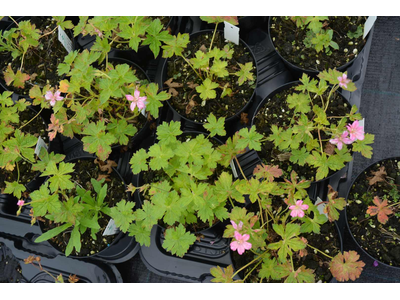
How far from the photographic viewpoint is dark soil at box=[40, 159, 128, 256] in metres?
1.90

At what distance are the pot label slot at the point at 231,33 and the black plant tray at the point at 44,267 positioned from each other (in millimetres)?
1559

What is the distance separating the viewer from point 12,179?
2033 mm

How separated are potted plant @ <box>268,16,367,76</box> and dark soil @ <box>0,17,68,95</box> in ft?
4.60

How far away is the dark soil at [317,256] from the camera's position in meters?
1.74

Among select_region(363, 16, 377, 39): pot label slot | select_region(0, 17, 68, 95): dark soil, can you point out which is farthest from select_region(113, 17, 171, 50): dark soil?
select_region(363, 16, 377, 39): pot label slot

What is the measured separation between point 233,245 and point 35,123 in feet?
4.96

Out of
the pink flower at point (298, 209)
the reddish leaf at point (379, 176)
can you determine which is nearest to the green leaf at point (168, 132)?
the pink flower at point (298, 209)

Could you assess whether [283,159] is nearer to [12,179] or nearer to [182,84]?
[182,84]

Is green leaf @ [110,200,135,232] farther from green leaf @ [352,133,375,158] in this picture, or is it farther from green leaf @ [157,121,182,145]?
green leaf @ [352,133,375,158]

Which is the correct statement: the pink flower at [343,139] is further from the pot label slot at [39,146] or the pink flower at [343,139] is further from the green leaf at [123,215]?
the pot label slot at [39,146]

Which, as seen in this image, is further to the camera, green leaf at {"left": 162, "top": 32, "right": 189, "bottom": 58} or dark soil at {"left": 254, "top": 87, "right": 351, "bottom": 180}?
dark soil at {"left": 254, "top": 87, "right": 351, "bottom": 180}

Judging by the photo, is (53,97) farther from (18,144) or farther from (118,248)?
(118,248)

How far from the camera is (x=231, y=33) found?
1.98 meters

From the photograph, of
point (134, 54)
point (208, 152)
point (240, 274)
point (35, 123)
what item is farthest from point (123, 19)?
A: point (240, 274)
